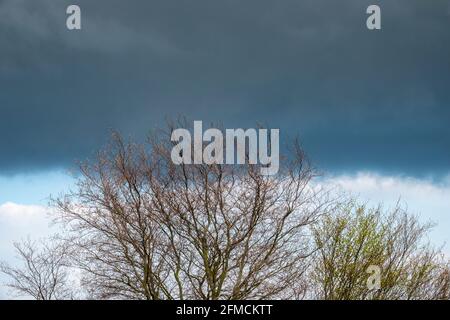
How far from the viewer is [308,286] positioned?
25.6 meters

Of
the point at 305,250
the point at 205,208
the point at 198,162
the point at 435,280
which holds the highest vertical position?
the point at 198,162

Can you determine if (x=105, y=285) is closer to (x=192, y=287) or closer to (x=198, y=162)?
(x=192, y=287)

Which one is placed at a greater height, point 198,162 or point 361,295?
point 198,162

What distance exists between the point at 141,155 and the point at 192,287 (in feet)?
14.9

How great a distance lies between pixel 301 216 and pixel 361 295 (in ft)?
13.4

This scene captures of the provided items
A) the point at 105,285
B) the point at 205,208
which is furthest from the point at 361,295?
the point at 105,285

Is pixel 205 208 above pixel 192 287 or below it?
above

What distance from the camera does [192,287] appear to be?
2411cm

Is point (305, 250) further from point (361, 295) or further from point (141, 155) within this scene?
point (141, 155)
